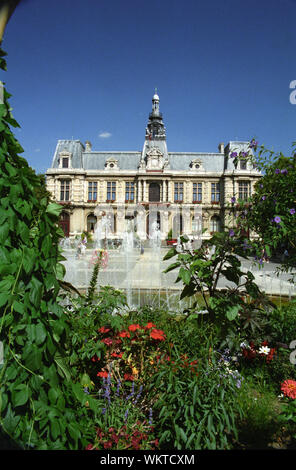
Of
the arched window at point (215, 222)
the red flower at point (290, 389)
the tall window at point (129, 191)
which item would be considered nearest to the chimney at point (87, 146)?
the tall window at point (129, 191)

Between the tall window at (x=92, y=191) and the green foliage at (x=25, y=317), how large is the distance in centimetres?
3780

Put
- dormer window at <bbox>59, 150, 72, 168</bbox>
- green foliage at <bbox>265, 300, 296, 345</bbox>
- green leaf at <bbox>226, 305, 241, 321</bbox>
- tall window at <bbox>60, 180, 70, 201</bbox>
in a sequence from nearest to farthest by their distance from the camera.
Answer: green leaf at <bbox>226, 305, 241, 321</bbox> < green foliage at <bbox>265, 300, 296, 345</bbox> < dormer window at <bbox>59, 150, 72, 168</bbox> < tall window at <bbox>60, 180, 70, 201</bbox>

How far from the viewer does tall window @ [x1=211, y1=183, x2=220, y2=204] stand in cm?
3847

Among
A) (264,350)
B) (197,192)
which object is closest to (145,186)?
(197,192)

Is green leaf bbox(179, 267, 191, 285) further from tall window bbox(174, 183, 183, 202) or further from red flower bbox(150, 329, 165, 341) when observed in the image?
tall window bbox(174, 183, 183, 202)

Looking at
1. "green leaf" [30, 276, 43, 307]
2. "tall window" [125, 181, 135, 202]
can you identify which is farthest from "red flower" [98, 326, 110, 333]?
"tall window" [125, 181, 135, 202]

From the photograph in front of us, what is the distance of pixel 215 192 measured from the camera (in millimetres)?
38594

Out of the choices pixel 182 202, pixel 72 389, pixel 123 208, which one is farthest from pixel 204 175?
pixel 72 389

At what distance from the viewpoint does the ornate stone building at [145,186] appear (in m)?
36.7

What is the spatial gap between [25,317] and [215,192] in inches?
1542

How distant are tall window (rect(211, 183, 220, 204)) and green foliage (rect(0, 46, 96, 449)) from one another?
126 ft

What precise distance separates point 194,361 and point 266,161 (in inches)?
92.1

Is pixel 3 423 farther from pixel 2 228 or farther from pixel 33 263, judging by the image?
pixel 2 228

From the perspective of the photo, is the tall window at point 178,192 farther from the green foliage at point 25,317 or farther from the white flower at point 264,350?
the green foliage at point 25,317
